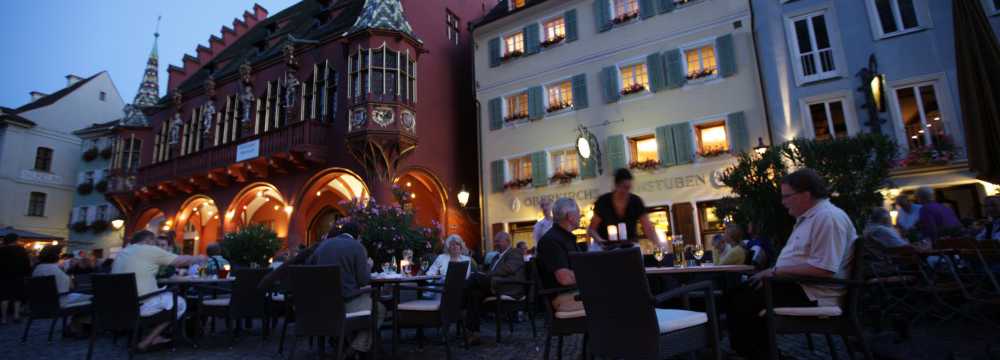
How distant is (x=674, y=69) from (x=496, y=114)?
20.3ft

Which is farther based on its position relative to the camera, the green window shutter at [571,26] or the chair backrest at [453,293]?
the green window shutter at [571,26]

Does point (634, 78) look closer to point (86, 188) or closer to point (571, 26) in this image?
point (571, 26)

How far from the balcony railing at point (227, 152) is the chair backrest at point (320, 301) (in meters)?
12.5

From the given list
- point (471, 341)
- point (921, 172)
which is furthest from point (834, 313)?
point (921, 172)

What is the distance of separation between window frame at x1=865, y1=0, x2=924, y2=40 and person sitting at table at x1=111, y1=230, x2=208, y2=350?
15.0m

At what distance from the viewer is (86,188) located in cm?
2959

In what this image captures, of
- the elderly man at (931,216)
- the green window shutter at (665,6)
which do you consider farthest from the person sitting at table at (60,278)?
the green window shutter at (665,6)

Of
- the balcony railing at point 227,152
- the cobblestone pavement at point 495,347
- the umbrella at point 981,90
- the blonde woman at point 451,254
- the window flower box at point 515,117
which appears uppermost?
the window flower box at point 515,117

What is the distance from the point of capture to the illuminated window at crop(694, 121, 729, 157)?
1347 centimetres

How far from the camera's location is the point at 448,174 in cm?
1777

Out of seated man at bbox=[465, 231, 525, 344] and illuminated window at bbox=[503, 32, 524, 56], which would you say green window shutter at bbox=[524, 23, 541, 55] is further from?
seated man at bbox=[465, 231, 525, 344]

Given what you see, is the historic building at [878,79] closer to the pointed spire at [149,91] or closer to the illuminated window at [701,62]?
the illuminated window at [701,62]

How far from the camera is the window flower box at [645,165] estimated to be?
14.3 meters

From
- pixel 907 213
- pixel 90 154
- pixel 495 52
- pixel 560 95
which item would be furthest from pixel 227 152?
pixel 907 213
